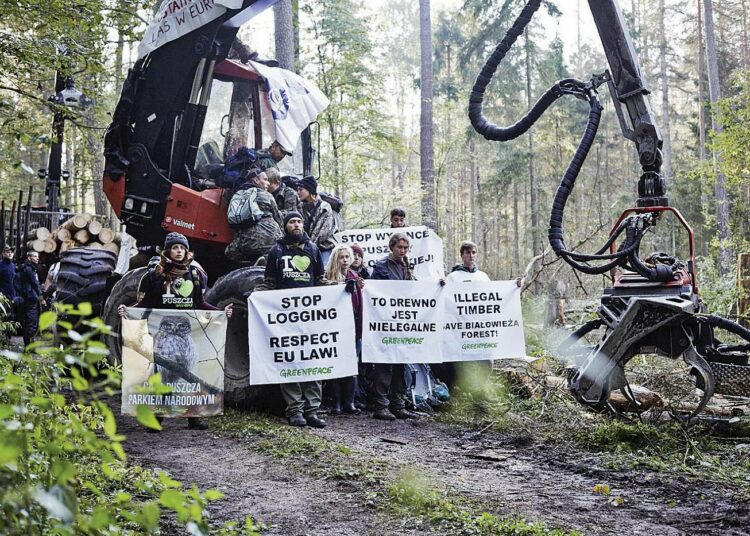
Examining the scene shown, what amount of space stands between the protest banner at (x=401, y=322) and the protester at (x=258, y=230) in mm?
1215

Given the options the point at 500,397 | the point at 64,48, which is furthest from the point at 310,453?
the point at 64,48

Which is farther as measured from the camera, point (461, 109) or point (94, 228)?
point (461, 109)

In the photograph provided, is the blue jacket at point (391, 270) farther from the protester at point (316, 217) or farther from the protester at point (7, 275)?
the protester at point (7, 275)

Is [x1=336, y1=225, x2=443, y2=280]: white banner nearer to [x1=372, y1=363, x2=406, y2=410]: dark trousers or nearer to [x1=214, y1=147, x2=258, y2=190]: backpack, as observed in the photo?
[x1=214, y1=147, x2=258, y2=190]: backpack

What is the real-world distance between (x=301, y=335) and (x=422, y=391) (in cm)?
175

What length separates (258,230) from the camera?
8266 millimetres

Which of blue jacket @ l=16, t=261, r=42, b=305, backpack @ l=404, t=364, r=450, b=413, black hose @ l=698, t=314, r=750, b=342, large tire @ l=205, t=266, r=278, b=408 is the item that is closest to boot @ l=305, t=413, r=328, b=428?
large tire @ l=205, t=266, r=278, b=408

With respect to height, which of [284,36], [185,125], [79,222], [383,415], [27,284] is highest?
[284,36]

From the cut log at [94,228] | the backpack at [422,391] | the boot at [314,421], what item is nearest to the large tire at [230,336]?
the boot at [314,421]

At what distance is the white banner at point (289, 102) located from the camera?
8969mm

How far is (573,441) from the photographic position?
673 centimetres

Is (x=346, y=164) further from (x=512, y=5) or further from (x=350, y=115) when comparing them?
(x=512, y=5)

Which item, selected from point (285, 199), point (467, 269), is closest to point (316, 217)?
point (285, 199)

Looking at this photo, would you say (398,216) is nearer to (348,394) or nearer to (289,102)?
(289,102)
